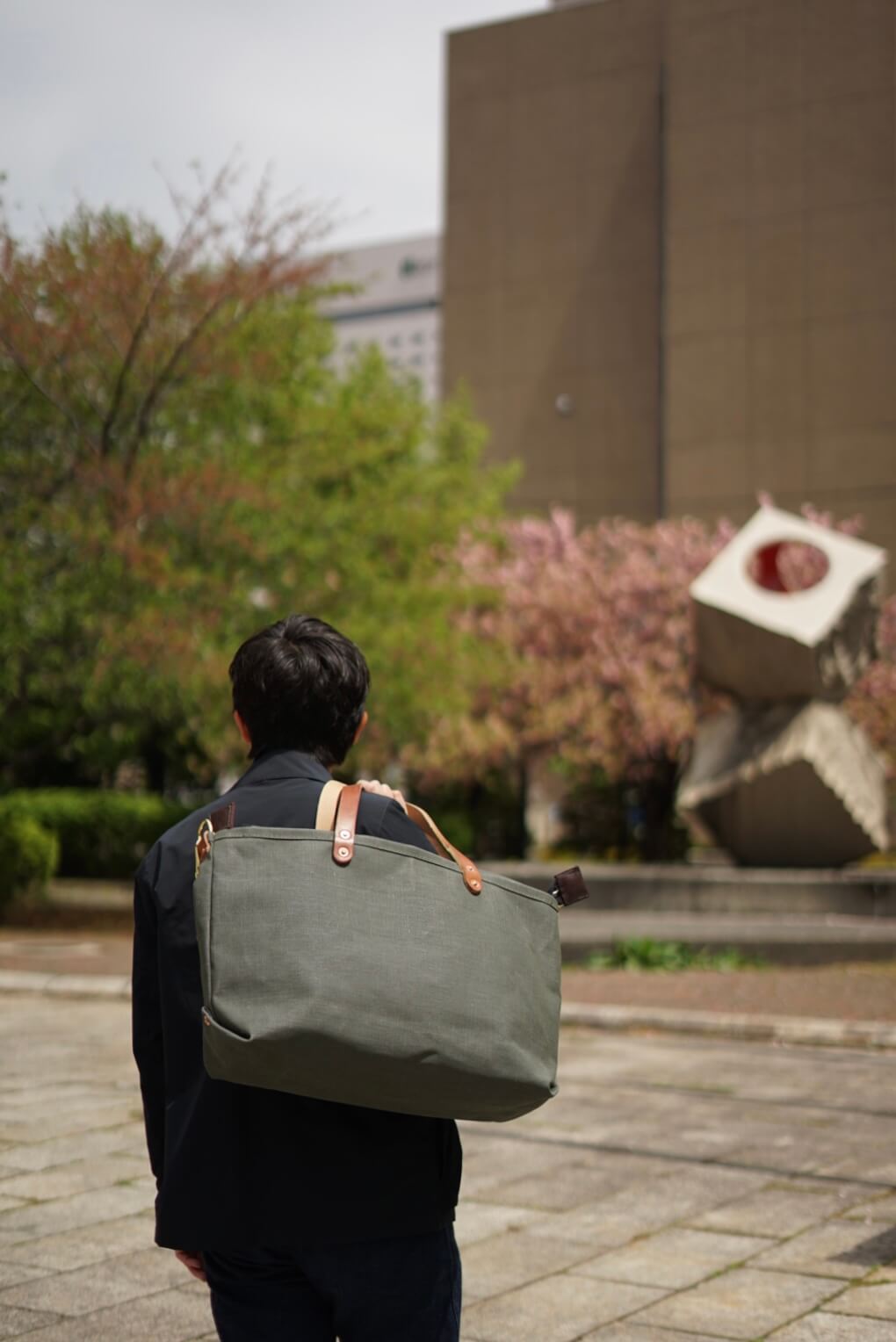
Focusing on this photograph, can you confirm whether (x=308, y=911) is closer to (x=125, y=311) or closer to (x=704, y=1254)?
(x=704, y=1254)

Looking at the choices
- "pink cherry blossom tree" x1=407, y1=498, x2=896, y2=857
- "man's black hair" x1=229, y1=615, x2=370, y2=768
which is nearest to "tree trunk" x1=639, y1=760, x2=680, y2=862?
"pink cherry blossom tree" x1=407, y1=498, x2=896, y2=857

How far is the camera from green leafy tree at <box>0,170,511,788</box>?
15906mm

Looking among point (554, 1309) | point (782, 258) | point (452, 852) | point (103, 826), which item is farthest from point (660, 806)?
point (452, 852)

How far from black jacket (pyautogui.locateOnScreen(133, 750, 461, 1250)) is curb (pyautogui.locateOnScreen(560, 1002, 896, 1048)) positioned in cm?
818

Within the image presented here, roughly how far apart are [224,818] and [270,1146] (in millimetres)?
466

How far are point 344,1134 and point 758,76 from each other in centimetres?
4460

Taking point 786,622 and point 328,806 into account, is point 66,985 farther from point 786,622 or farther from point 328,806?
point 328,806

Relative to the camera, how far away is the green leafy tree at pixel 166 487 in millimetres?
15906

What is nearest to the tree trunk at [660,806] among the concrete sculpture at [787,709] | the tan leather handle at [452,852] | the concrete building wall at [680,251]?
the concrete sculpture at [787,709]

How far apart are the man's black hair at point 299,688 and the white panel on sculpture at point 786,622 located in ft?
54.6

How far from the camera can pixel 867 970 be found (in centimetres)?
1359

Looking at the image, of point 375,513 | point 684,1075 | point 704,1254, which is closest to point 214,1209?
point 704,1254

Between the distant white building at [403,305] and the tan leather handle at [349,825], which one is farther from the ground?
the distant white building at [403,305]

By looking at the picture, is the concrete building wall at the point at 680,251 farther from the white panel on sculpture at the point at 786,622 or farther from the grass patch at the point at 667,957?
the grass patch at the point at 667,957
